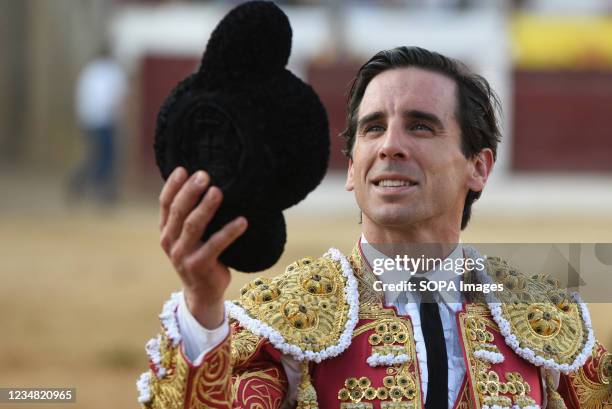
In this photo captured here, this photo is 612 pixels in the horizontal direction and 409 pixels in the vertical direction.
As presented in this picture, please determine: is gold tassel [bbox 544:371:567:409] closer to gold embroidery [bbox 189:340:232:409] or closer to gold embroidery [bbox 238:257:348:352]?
gold embroidery [bbox 238:257:348:352]

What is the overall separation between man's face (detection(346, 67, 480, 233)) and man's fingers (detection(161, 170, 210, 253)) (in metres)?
0.55

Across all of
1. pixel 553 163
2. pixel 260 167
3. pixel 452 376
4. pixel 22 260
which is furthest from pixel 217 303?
pixel 553 163

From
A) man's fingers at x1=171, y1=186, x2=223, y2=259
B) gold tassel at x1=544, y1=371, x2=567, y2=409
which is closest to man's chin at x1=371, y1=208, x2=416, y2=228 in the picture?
gold tassel at x1=544, y1=371, x2=567, y2=409

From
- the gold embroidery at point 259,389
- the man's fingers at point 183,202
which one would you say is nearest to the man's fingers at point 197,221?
the man's fingers at point 183,202

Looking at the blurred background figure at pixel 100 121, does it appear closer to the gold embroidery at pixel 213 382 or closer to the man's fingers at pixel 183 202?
the gold embroidery at pixel 213 382

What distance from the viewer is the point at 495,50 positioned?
16.0 meters

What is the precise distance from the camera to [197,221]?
5.30 ft

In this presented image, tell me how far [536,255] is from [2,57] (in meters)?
17.2

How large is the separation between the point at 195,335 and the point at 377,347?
0.49 metres

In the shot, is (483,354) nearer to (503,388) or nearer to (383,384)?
(503,388)

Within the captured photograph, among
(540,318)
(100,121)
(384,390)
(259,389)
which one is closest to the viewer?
(259,389)

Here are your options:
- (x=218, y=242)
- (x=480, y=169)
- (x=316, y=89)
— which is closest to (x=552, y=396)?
(x=480, y=169)

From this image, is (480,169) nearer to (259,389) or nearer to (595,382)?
(595,382)

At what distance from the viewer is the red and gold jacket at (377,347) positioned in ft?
6.75
